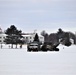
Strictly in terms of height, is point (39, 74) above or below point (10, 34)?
below

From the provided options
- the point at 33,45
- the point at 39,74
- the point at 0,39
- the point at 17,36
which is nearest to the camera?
the point at 39,74

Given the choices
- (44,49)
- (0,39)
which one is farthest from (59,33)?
(44,49)

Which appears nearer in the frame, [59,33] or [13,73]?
[13,73]

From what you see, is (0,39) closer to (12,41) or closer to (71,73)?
(12,41)

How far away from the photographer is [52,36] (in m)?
Answer: 189

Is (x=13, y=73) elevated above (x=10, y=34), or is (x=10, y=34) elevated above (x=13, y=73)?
(x=10, y=34)

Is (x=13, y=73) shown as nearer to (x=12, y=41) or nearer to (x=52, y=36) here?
(x=12, y=41)

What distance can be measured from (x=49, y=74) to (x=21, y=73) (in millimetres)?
1243

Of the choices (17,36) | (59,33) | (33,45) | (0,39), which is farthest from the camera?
(59,33)

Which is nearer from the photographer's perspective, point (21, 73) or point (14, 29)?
point (21, 73)

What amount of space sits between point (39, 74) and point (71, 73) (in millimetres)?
1466

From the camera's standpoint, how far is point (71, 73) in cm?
1291

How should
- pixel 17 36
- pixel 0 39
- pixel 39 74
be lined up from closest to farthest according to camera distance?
pixel 39 74 → pixel 17 36 → pixel 0 39

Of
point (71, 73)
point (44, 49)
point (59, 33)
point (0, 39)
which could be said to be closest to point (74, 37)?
point (59, 33)
